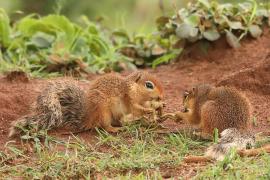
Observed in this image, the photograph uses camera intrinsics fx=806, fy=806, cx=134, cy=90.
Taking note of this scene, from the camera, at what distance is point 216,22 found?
358 inches

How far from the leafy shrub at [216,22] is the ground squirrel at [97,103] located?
2047 mm

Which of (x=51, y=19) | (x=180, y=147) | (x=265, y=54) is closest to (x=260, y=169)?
(x=180, y=147)

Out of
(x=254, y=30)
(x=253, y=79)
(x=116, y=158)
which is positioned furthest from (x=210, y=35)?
(x=116, y=158)

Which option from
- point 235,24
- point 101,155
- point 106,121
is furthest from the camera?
point 235,24

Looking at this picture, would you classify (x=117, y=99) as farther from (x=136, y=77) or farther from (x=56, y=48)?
(x=56, y=48)

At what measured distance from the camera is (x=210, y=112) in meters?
6.54

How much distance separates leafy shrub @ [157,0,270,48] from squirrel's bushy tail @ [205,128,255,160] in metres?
2.90

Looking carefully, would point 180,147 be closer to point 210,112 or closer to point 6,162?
point 210,112

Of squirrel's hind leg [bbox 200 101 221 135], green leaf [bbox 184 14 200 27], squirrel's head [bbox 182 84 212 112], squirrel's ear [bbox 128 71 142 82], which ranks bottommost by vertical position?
squirrel's hind leg [bbox 200 101 221 135]

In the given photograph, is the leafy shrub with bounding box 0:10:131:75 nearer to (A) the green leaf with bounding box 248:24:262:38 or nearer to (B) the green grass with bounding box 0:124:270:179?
(A) the green leaf with bounding box 248:24:262:38

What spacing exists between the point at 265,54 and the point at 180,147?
2986 mm

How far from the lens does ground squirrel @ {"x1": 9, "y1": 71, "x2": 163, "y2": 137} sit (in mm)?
6922

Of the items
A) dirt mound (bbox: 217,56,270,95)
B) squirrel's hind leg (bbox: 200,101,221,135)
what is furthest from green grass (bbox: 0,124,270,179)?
dirt mound (bbox: 217,56,270,95)

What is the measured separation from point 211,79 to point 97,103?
216 cm
